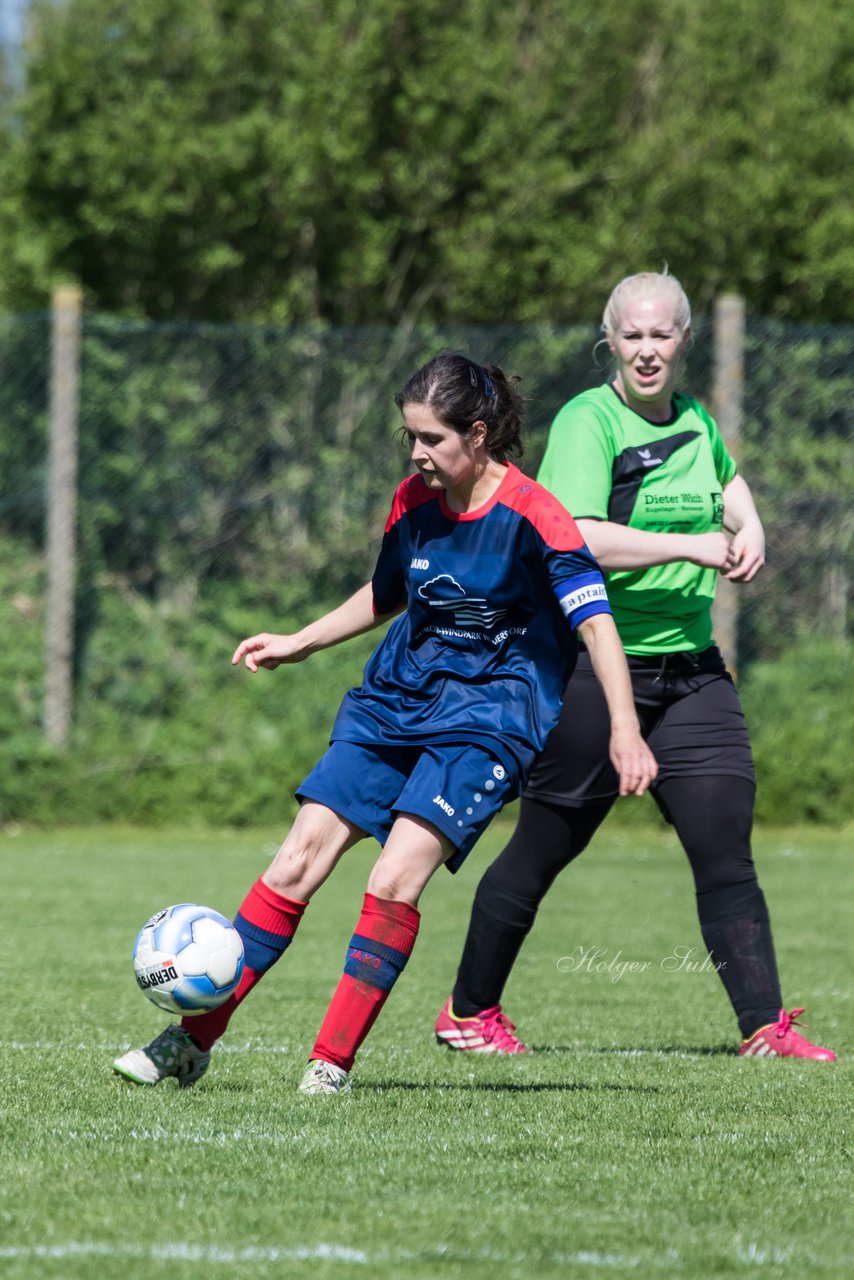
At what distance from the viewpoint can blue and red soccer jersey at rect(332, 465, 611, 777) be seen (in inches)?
177

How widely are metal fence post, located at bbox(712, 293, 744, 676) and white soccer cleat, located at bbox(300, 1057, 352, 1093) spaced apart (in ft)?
25.1

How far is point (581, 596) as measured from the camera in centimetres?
443

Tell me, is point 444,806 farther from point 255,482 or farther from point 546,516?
point 255,482

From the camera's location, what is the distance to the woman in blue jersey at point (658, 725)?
5.32 metres

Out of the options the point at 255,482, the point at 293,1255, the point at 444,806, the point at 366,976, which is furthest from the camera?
the point at 255,482

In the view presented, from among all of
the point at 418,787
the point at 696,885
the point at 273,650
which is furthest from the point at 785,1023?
the point at 273,650

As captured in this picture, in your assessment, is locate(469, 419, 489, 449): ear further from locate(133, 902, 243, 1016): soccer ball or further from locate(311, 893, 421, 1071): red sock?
locate(133, 902, 243, 1016): soccer ball

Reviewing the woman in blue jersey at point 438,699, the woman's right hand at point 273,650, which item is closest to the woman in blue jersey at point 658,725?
the woman in blue jersey at point 438,699

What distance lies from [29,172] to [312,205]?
2087 millimetres

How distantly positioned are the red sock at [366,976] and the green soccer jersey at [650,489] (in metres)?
1.25

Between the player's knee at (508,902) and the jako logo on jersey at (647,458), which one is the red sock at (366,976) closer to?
the player's knee at (508,902)

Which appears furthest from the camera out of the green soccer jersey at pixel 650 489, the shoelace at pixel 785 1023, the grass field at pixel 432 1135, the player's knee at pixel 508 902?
the player's knee at pixel 508 902

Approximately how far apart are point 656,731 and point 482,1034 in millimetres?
1010

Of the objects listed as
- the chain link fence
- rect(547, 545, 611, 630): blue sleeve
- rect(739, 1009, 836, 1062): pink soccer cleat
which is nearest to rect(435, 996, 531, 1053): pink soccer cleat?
rect(739, 1009, 836, 1062): pink soccer cleat
